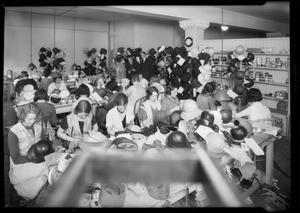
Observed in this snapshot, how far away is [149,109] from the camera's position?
5.29 meters

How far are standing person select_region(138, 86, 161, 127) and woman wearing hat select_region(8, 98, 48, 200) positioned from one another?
6.72 feet

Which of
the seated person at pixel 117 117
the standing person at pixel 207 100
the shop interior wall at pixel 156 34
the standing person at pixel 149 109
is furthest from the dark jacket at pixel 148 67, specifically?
A: the seated person at pixel 117 117

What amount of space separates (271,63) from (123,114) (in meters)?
5.20

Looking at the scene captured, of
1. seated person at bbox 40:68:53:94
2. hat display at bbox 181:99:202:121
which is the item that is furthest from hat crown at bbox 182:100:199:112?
seated person at bbox 40:68:53:94

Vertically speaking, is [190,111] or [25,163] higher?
[190,111]

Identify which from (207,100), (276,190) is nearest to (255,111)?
(207,100)

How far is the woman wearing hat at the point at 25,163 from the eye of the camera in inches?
130

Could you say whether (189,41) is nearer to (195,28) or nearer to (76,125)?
(195,28)

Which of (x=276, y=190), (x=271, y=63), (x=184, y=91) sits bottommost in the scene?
(x=276, y=190)

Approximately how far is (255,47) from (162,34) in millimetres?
4989

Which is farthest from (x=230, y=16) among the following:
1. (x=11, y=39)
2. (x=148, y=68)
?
(x=11, y=39)

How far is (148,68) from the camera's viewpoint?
31.9 ft

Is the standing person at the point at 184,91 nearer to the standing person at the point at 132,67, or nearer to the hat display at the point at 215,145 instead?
the standing person at the point at 132,67
